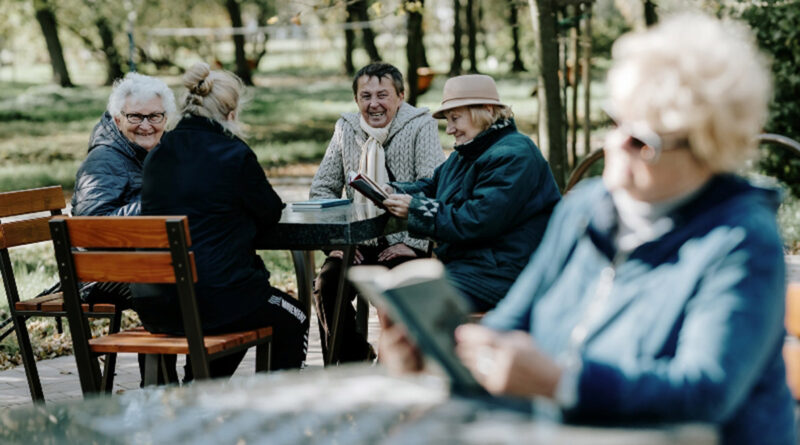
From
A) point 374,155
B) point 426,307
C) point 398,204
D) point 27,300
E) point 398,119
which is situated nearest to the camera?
point 426,307

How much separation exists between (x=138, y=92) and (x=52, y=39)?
28.9 m

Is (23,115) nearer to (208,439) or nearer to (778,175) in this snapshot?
(778,175)

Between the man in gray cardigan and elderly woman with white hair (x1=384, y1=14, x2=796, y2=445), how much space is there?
11.2 ft

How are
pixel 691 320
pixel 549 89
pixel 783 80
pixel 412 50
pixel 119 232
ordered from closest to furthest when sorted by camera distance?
pixel 691 320
pixel 119 232
pixel 549 89
pixel 783 80
pixel 412 50

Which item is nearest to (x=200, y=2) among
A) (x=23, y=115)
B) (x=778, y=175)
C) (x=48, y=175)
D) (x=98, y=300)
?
(x=23, y=115)

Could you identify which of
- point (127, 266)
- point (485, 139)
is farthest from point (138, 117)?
point (485, 139)

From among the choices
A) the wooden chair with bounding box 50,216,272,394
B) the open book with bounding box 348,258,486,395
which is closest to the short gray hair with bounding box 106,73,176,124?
the wooden chair with bounding box 50,216,272,394

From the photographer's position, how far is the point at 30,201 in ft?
17.2

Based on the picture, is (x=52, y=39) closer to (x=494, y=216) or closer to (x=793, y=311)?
(x=494, y=216)

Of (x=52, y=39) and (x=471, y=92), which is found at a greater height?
(x=471, y=92)

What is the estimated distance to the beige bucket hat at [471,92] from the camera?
4344 millimetres

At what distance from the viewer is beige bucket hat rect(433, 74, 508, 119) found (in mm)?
4344

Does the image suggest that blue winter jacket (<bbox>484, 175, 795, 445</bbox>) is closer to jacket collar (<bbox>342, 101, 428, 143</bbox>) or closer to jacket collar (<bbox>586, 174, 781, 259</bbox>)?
jacket collar (<bbox>586, 174, 781, 259</bbox>)

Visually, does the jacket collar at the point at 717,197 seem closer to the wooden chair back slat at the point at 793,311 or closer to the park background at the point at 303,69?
the wooden chair back slat at the point at 793,311
